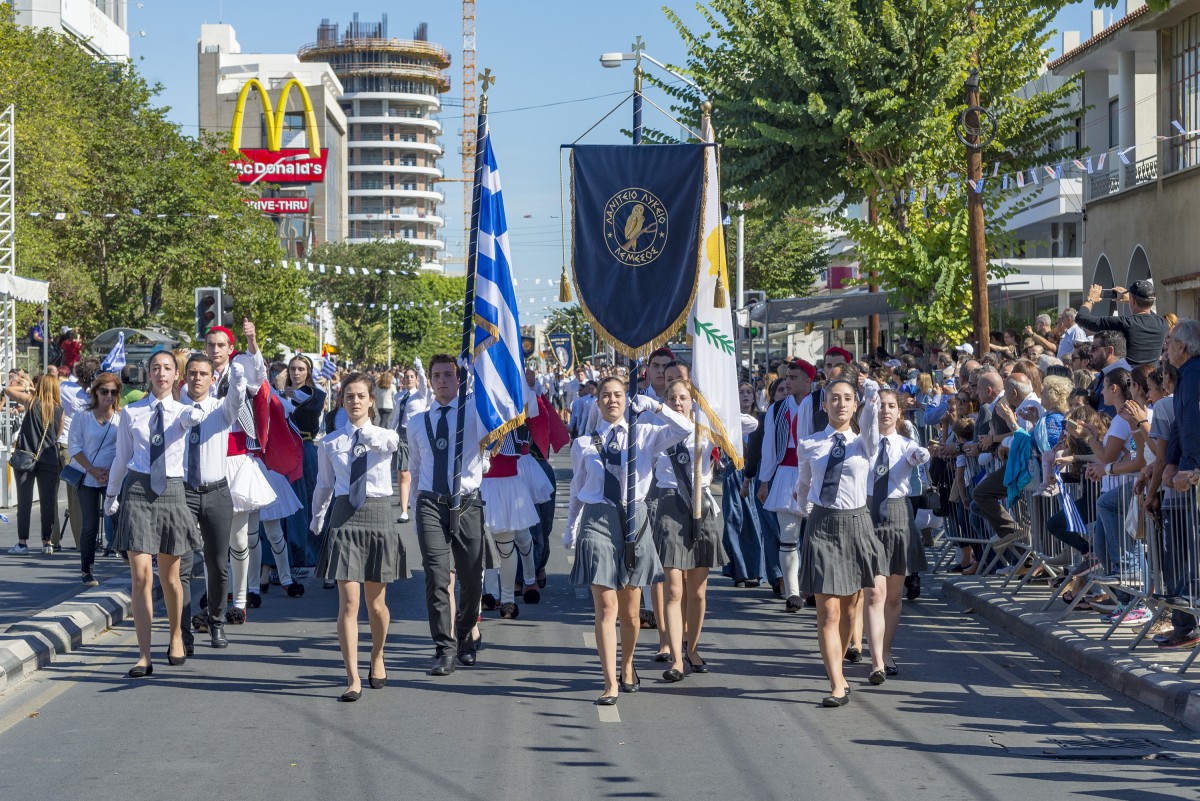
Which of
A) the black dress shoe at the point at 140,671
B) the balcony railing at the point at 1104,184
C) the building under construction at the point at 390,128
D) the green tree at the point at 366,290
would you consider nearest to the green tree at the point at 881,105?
the balcony railing at the point at 1104,184

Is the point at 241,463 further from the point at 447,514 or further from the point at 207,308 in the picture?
the point at 207,308

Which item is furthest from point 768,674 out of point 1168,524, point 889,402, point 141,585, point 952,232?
point 952,232

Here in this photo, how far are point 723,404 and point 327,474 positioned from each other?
2.57 metres

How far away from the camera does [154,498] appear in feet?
31.9

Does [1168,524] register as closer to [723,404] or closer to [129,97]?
[723,404]

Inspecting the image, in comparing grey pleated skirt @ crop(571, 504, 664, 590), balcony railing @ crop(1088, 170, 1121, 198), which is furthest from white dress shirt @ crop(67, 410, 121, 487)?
balcony railing @ crop(1088, 170, 1121, 198)

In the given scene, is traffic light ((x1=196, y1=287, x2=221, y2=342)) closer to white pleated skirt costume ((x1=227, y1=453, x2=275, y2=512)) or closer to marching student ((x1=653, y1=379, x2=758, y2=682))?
white pleated skirt costume ((x1=227, y1=453, x2=275, y2=512))

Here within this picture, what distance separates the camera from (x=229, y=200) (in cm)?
4841

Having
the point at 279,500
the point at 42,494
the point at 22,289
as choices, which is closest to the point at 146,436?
the point at 279,500

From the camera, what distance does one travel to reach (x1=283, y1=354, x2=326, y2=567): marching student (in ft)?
44.8

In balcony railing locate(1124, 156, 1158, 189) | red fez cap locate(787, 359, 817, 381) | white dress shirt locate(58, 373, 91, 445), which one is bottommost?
white dress shirt locate(58, 373, 91, 445)

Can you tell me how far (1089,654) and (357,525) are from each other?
459 centimetres

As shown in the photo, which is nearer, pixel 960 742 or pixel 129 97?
pixel 960 742

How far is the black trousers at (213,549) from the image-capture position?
33.2 ft
